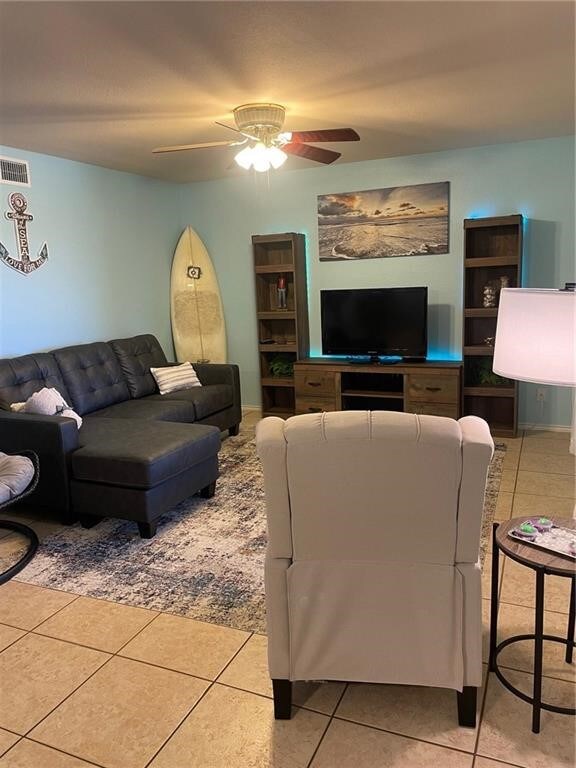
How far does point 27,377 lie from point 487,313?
11.7 feet

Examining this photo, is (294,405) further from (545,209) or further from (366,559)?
(366,559)

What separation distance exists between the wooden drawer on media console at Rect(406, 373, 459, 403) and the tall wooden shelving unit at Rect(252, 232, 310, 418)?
1168 mm

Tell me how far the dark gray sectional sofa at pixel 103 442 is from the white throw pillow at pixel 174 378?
291 mm

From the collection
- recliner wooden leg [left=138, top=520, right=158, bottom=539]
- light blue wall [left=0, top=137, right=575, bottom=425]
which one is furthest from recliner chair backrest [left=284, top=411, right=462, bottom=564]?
light blue wall [left=0, top=137, right=575, bottom=425]

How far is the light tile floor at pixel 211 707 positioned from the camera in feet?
5.81

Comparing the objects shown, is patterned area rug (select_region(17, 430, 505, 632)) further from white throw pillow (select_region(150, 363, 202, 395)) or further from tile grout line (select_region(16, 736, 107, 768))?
white throw pillow (select_region(150, 363, 202, 395))

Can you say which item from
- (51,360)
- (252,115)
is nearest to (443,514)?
(252,115)

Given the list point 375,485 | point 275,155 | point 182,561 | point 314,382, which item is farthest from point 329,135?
point 314,382

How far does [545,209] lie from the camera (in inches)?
184

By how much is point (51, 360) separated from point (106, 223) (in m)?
1.54

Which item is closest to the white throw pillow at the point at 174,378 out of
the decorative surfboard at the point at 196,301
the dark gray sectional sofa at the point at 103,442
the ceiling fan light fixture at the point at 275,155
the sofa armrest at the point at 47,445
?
the dark gray sectional sofa at the point at 103,442

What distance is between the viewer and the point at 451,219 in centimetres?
500

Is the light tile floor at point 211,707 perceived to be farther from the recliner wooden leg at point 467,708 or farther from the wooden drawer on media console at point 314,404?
the wooden drawer on media console at point 314,404

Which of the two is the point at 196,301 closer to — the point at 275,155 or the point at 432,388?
the point at 432,388
